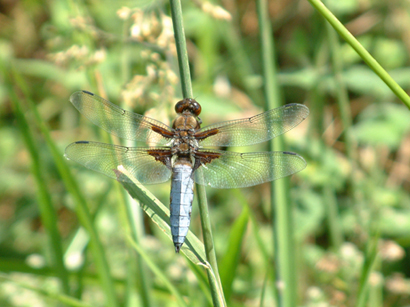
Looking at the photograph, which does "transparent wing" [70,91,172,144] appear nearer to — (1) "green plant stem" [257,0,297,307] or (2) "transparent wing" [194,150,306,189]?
(2) "transparent wing" [194,150,306,189]

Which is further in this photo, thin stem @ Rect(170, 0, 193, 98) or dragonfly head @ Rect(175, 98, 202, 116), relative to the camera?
dragonfly head @ Rect(175, 98, 202, 116)

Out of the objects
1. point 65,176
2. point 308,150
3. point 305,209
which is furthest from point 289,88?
point 65,176

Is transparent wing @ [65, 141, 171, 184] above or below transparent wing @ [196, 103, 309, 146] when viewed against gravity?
below

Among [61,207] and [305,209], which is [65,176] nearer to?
[305,209]

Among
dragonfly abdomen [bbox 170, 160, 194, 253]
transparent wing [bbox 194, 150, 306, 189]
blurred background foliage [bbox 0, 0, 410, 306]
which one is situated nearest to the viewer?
dragonfly abdomen [bbox 170, 160, 194, 253]

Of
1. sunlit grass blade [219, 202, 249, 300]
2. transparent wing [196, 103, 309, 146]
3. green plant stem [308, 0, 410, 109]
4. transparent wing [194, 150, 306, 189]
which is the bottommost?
sunlit grass blade [219, 202, 249, 300]

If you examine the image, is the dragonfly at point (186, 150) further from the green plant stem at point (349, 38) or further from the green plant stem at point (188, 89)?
the green plant stem at point (349, 38)

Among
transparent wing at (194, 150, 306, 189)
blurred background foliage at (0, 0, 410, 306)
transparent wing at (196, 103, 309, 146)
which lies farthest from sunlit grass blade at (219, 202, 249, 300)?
transparent wing at (196, 103, 309, 146)
